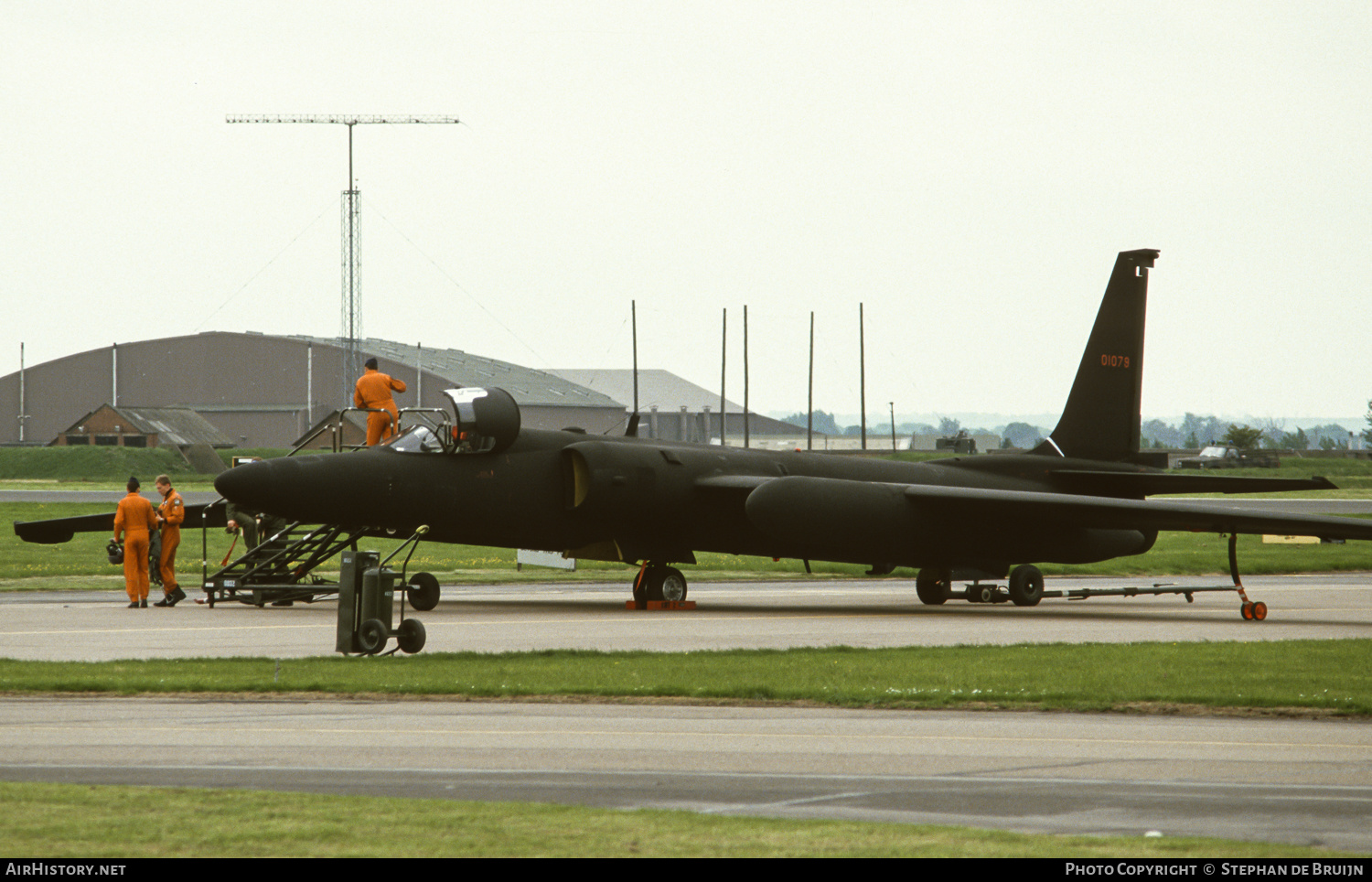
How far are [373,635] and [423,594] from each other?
6.49m

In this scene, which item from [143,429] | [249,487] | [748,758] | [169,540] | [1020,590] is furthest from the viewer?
[143,429]

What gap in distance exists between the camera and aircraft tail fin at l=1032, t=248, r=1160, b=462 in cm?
2770

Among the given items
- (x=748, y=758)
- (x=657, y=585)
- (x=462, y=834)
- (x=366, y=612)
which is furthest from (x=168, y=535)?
(x=462, y=834)

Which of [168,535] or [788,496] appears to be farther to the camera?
[168,535]

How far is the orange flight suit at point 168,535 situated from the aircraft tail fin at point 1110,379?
1465 cm

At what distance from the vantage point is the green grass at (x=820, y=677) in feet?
41.5

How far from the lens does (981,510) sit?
24250 millimetres

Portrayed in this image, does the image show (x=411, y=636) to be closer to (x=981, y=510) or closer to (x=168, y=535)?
(x=168, y=535)

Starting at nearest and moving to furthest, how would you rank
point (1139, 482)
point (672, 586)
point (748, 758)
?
point (748, 758) < point (672, 586) < point (1139, 482)

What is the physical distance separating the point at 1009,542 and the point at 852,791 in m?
17.4

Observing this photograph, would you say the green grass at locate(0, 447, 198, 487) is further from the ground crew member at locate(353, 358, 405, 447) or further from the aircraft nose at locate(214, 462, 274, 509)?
the aircraft nose at locate(214, 462, 274, 509)

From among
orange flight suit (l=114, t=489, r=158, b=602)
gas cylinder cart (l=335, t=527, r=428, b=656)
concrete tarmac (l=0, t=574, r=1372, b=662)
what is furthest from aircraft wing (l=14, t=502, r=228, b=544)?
gas cylinder cart (l=335, t=527, r=428, b=656)

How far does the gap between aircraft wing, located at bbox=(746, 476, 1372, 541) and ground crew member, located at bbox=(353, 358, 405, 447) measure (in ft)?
17.6
